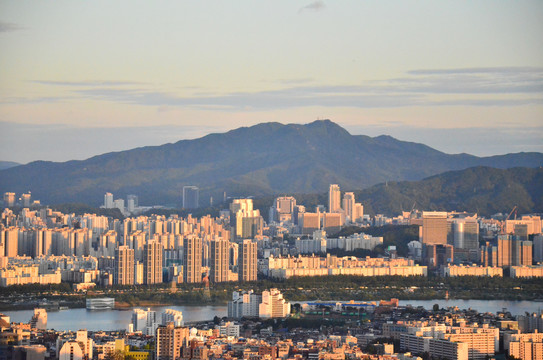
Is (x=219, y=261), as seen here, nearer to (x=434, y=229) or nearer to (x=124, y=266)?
(x=124, y=266)

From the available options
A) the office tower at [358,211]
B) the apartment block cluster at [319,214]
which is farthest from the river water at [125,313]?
the office tower at [358,211]

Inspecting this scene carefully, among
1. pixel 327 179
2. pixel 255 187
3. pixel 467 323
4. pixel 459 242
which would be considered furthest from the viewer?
pixel 327 179

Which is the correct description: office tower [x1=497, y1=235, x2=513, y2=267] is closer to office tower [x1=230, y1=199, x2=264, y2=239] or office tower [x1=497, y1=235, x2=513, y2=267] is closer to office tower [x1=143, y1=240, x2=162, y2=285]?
office tower [x1=143, y1=240, x2=162, y2=285]

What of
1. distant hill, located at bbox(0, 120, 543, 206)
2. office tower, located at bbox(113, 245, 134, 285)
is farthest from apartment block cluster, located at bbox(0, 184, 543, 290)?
distant hill, located at bbox(0, 120, 543, 206)

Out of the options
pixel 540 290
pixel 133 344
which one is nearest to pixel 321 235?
pixel 540 290

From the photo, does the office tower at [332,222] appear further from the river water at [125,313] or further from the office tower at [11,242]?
the river water at [125,313]

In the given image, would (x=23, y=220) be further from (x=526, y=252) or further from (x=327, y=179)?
(x=327, y=179)

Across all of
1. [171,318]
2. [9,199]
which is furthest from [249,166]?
[171,318]
